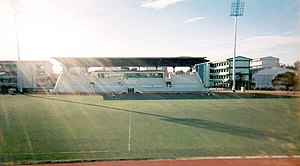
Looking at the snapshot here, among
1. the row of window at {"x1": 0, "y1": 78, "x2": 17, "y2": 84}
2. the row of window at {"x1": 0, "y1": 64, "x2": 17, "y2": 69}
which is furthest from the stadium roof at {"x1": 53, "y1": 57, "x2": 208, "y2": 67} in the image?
the row of window at {"x1": 0, "y1": 78, "x2": 17, "y2": 84}

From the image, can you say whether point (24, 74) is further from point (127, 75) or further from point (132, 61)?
point (132, 61)

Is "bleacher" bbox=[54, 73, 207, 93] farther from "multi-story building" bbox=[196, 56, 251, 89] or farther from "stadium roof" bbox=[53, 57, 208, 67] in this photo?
"multi-story building" bbox=[196, 56, 251, 89]

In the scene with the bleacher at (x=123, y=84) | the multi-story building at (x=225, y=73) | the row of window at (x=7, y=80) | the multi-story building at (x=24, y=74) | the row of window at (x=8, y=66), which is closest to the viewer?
the bleacher at (x=123, y=84)

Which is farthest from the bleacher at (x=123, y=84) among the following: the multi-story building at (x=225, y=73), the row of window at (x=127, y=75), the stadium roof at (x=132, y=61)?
the multi-story building at (x=225, y=73)

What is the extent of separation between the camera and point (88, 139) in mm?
7422

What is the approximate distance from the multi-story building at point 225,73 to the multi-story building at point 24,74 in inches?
1774

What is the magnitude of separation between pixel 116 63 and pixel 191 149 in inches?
1517

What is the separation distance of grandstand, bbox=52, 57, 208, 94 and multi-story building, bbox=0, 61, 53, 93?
14296 millimetres

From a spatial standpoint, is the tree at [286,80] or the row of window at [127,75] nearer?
the tree at [286,80]

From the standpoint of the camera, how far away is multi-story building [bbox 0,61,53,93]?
56.4 metres

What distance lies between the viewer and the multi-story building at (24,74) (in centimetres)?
5641

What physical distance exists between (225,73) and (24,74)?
52839 millimetres

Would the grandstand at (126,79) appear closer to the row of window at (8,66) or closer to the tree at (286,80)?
the tree at (286,80)

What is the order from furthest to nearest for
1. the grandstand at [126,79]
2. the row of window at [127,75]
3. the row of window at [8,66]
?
the row of window at [8,66], the row of window at [127,75], the grandstand at [126,79]
